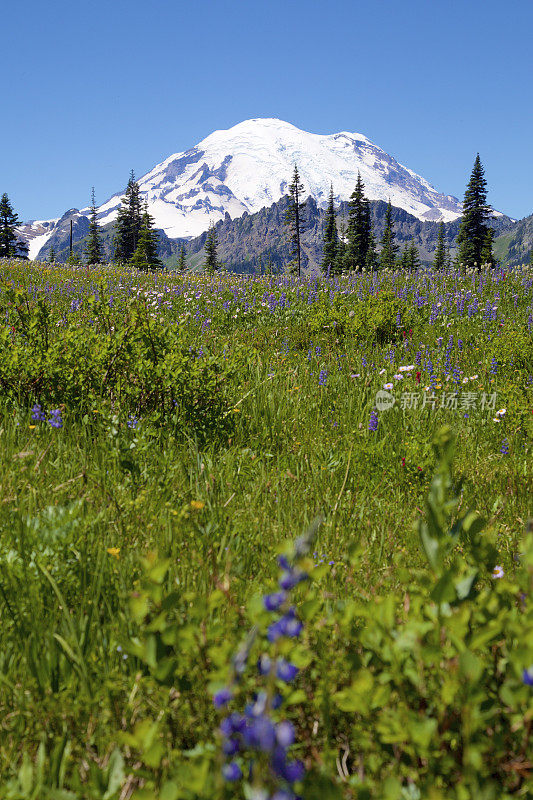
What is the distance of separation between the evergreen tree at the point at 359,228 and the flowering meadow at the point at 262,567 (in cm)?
7253

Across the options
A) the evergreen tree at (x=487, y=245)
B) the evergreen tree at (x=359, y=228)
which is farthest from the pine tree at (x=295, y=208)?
the evergreen tree at (x=487, y=245)

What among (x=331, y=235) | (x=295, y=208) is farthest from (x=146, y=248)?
(x=331, y=235)

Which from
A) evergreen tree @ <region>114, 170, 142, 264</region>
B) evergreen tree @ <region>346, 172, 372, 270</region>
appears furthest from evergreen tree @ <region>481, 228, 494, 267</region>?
evergreen tree @ <region>114, 170, 142, 264</region>

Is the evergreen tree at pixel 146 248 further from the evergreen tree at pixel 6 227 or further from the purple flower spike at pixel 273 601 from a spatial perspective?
the purple flower spike at pixel 273 601

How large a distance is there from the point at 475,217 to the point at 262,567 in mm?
71012

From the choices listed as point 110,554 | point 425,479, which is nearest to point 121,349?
point 110,554

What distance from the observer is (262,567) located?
2461mm

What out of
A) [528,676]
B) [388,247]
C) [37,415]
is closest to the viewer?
[528,676]

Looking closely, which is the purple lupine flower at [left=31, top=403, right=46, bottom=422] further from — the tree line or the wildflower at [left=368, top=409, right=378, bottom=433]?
the tree line

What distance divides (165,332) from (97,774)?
374 centimetres

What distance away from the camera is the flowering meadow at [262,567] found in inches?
47.1

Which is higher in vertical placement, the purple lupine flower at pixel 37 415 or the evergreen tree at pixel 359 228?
the evergreen tree at pixel 359 228

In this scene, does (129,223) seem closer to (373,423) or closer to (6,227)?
(6,227)

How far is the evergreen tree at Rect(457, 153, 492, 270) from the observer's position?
62.5 meters
